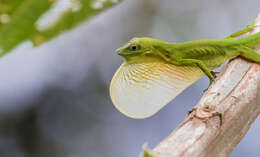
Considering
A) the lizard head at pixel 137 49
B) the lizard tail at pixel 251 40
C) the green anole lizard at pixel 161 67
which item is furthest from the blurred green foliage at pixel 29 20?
the lizard tail at pixel 251 40

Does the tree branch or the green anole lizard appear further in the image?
the green anole lizard

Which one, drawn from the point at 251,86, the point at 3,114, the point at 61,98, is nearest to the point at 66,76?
the point at 61,98

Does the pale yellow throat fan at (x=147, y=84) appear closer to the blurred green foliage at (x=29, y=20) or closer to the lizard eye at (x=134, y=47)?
the lizard eye at (x=134, y=47)

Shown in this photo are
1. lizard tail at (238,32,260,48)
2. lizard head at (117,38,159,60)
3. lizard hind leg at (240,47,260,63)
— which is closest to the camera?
lizard hind leg at (240,47,260,63)

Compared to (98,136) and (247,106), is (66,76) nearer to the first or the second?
(98,136)

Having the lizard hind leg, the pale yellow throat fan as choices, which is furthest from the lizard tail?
the pale yellow throat fan

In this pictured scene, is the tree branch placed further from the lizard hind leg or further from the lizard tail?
the lizard tail

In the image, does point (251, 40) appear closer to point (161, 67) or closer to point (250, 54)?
point (250, 54)
